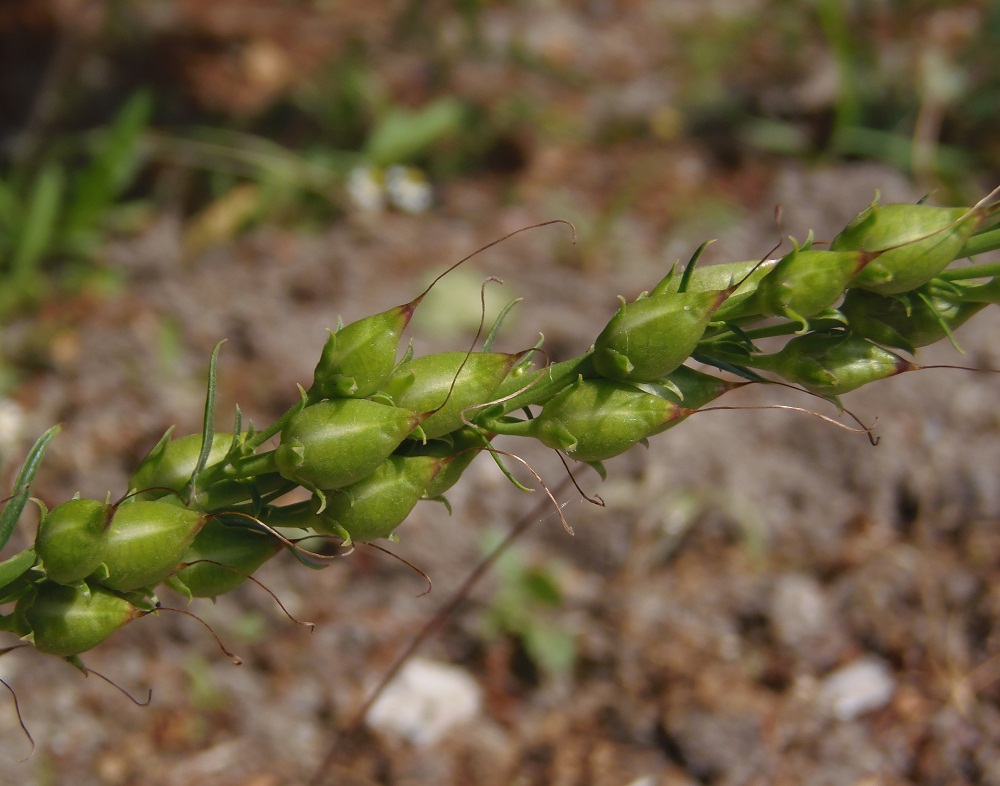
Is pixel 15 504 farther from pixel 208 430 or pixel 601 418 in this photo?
pixel 601 418

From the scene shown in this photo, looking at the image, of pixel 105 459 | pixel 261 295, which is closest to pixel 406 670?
pixel 105 459

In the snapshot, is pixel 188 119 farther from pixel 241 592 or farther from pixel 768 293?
pixel 768 293

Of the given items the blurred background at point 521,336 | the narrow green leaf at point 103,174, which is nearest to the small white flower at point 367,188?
the blurred background at point 521,336

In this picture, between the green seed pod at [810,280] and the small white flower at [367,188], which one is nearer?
the green seed pod at [810,280]

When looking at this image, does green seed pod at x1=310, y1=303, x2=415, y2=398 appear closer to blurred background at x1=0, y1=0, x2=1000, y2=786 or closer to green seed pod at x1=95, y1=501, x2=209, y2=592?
green seed pod at x1=95, y1=501, x2=209, y2=592

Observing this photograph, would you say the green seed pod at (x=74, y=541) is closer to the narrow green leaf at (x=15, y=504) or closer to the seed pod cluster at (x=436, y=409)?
the seed pod cluster at (x=436, y=409)
